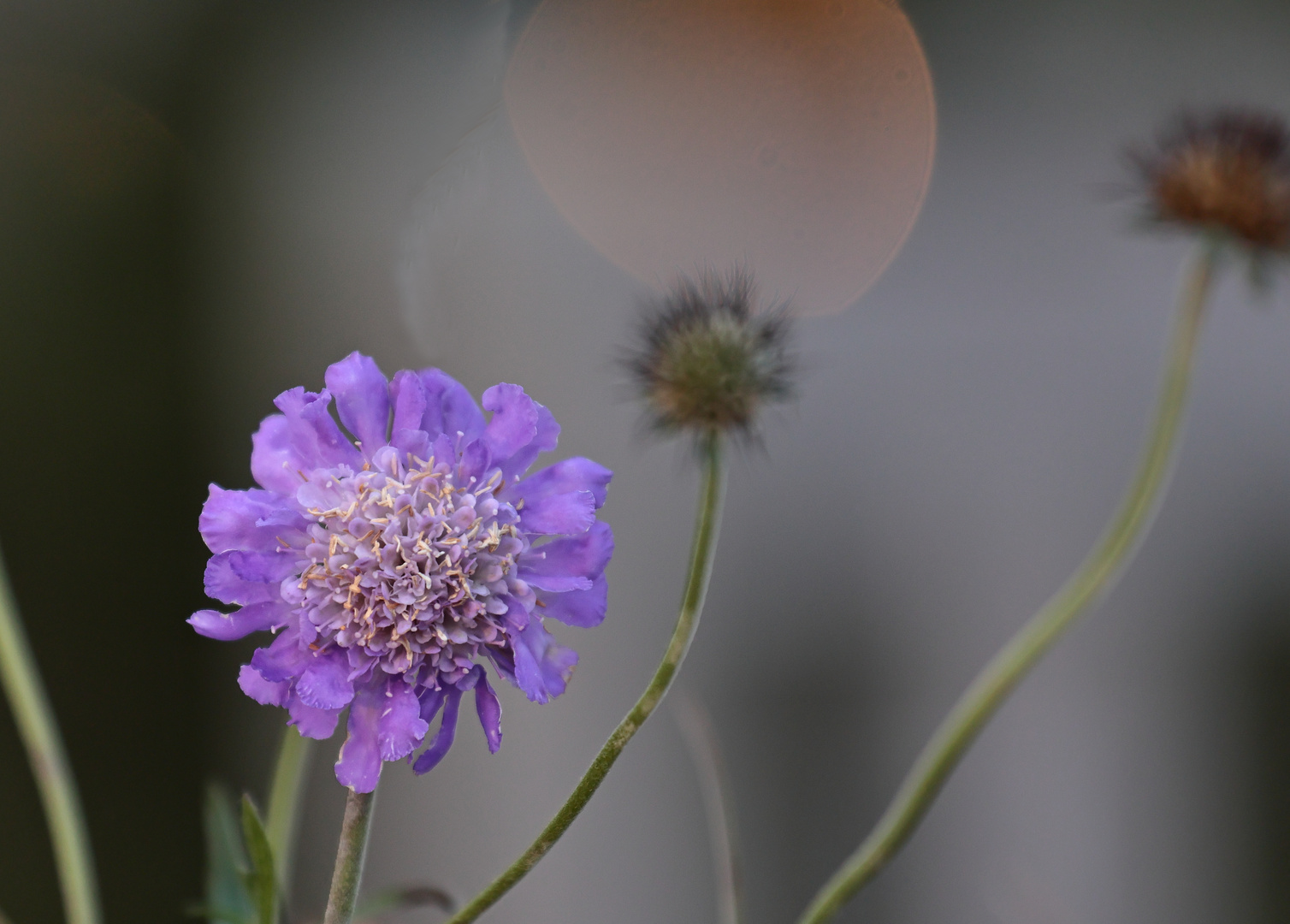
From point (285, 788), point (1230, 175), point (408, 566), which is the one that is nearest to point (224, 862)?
point (285, 788)

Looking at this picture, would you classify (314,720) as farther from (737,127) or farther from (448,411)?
(737,127)

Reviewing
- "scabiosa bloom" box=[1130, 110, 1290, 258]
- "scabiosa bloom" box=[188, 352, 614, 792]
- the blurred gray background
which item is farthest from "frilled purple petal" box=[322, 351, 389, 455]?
the blurred gray background

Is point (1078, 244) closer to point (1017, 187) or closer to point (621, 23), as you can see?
point (1017, 187)

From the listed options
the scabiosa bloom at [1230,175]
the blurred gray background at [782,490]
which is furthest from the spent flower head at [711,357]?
the blurred gray background at [782,490]

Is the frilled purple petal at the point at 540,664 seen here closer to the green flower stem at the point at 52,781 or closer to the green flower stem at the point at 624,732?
the green flower stem at the point at 624,732

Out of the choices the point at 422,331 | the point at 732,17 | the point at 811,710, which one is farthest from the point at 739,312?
the point at 811,710
